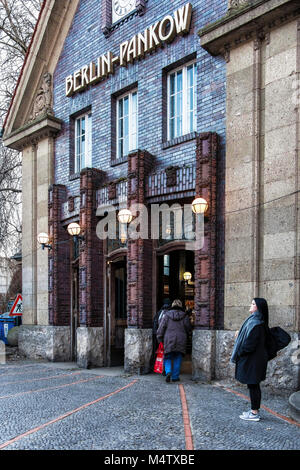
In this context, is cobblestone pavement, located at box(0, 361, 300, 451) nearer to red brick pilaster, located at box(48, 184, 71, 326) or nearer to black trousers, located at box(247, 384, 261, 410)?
black trousers, located at box(247, 384, 261, 410)

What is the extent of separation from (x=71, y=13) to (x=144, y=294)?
30.2ft

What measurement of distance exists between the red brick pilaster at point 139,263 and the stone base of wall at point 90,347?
A: 166 centimetres

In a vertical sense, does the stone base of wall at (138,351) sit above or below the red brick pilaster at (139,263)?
below

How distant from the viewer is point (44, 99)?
47.7 ft

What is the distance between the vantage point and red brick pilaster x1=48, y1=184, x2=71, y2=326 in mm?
13367

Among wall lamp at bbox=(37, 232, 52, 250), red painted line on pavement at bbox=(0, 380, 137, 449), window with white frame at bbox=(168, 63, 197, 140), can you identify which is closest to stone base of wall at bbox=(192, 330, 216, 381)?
red painted line on pavement at bbox=(0, 380, 137, 449)

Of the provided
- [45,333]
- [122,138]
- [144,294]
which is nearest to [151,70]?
[122,138]

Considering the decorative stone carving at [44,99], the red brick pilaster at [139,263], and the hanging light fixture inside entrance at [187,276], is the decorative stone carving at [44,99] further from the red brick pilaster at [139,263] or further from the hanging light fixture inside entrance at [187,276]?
the hanging light fixture inside entrance at [187,276]

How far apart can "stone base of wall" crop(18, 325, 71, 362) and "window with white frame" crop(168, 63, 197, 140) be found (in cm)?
661

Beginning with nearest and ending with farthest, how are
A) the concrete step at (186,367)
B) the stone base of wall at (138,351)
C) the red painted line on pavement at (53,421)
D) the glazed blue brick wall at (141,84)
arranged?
the red painted line on pavement at (53,421), the glazed blue brick wall at (141,84), the stone base of wall at (138,351), the concrete step at (186,367)

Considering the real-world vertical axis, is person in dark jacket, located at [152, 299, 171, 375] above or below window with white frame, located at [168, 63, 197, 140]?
below

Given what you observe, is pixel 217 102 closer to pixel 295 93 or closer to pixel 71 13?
pixel 295 93

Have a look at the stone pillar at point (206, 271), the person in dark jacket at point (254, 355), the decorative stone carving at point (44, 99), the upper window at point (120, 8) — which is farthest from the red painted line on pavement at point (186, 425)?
the decorative stone carving at point (44, 99)

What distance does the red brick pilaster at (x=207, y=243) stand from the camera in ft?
29.9
